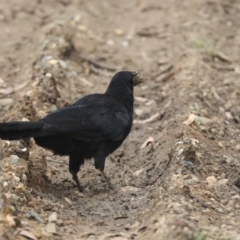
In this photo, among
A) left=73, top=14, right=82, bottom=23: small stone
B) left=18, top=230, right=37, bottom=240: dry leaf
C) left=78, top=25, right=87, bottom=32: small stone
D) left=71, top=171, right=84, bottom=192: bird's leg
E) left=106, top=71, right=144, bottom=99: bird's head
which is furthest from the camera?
left=73, top=14, right=82, bottom=23: small stone

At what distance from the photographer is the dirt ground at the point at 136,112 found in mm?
5039

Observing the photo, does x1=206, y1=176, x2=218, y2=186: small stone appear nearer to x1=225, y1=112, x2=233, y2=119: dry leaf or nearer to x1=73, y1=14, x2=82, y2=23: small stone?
x1=225, y1=112, x2=233, y2=119: dry leaf

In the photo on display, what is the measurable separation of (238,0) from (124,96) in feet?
19.8

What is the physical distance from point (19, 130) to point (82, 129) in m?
0.64

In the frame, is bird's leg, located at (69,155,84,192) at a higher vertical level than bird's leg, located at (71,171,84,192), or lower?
higher

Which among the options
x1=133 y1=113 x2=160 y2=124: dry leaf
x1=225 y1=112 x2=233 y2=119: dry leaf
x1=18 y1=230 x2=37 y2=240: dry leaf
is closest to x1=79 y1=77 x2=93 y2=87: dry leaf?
x1=133 y1=113 x2=160 y2=124: dry leaf

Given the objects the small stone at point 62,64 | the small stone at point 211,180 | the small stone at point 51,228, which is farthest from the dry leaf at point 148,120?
the small stone at point 51,228

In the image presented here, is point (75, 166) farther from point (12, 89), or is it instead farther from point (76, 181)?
point (12, 89)

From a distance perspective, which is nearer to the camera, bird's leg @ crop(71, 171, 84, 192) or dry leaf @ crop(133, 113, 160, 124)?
bird's leg @ crop(71, 171, 84, 192)

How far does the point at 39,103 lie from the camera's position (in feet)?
24.6

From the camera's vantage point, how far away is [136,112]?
820 centimetres

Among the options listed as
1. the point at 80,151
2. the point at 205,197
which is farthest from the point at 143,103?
the point at 205,197

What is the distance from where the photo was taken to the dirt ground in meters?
5.04

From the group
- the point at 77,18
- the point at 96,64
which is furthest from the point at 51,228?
the point at 77,18
